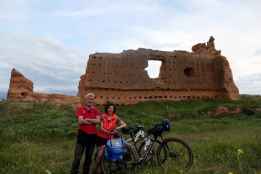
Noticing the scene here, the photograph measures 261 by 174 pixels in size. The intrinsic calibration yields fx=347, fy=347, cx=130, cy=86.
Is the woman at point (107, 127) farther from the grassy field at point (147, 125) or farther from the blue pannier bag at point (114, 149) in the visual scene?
the grassy field at point (147, 125)

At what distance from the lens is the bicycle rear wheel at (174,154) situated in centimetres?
654

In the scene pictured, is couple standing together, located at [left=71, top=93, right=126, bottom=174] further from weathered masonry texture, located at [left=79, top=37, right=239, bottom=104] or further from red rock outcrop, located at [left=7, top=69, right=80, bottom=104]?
red rock outcrop, located at [left=7, top=69, right=80, bottom=104]

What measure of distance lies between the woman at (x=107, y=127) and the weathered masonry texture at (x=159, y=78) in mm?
14519

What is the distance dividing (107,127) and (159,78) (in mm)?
17056

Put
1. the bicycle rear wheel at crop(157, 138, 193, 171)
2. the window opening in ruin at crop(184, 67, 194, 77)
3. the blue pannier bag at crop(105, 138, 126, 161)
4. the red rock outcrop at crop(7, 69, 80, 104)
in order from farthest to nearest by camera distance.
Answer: the window opening in ruin at crop(184, 67, 194, 77) < the red rock outcrop at crop(7, 69, 80, 104) < the bicycle rear wheel at crop(157, 138, 193, 171) < the blue pannier bag at crop(105, 138, 126, 161)

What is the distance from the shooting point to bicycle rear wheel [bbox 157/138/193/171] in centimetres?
654

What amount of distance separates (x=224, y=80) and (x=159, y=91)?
5114mm

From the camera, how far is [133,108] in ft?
69.5

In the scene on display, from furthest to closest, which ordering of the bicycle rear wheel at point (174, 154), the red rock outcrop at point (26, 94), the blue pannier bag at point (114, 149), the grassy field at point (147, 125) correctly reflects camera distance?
the red rock outcrop at point (26, 94), the grassy field at point (147, 125), the bicycle rear wheel at point (174, 154), the blue pannier bag at point (114, 149)

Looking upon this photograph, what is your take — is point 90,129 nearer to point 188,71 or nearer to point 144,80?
point 144,80

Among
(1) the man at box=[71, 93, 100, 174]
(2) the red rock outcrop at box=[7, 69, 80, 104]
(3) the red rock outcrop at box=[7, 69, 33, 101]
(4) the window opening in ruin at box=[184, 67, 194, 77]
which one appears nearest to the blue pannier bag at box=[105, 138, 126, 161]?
(1) the man at box=[71, 93, 100, 174]

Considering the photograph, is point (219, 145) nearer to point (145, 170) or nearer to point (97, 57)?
point (145, 170)

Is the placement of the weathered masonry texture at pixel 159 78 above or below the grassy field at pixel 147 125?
above

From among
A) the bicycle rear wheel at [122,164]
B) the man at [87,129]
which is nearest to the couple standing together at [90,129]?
the man at [87,129]
